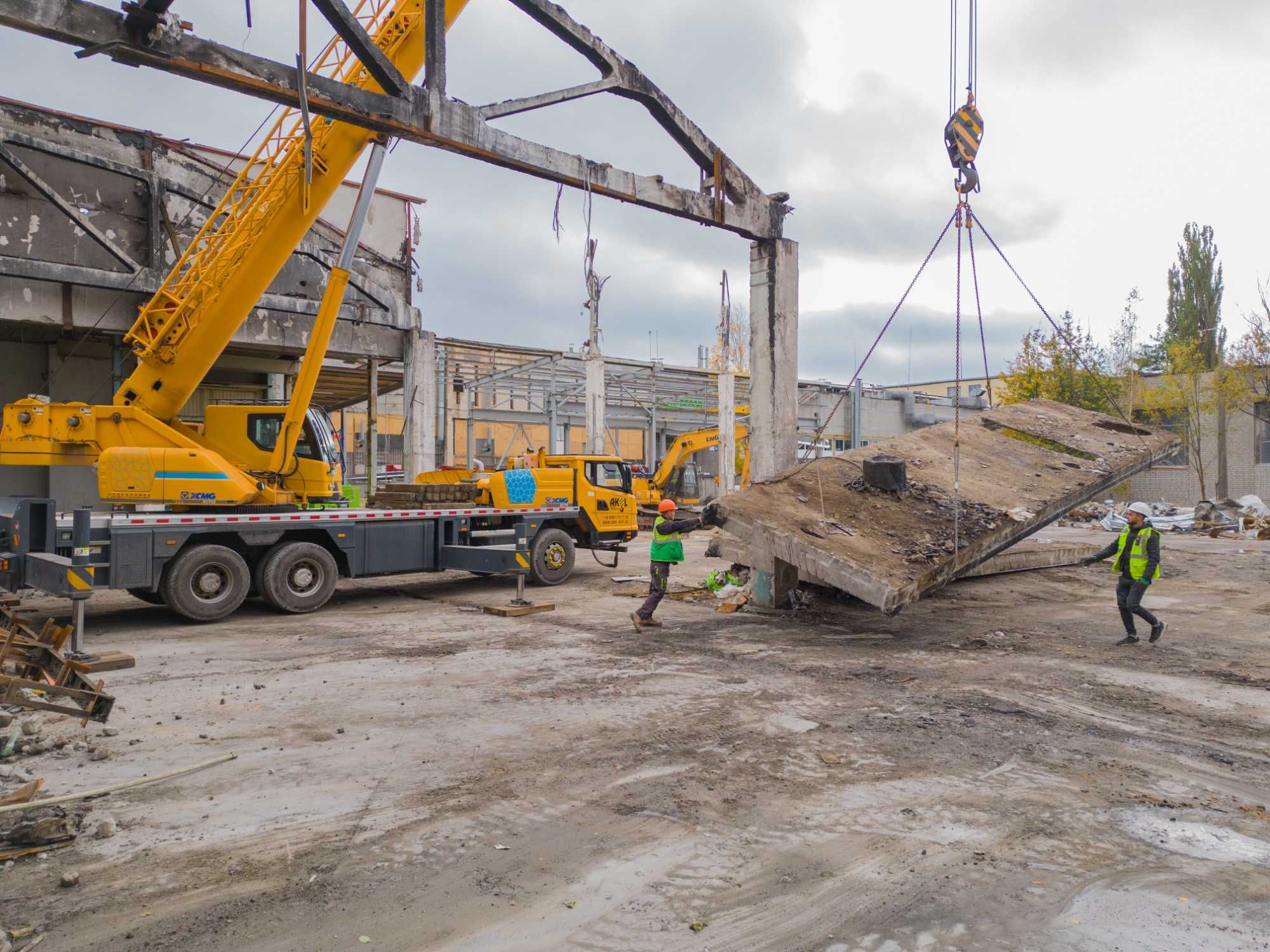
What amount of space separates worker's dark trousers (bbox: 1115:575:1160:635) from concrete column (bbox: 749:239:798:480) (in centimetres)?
413

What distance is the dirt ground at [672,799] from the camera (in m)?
3.35

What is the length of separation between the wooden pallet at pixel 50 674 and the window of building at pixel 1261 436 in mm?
32488

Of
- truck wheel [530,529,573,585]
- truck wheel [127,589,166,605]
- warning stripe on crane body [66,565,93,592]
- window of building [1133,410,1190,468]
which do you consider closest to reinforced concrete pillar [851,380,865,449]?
window of building [1133,410,1190,468]

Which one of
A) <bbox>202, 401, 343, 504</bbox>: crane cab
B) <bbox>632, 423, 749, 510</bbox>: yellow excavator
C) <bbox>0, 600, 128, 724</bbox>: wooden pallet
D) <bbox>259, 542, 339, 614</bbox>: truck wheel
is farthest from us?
<bbox>632, 423, 749, 510</bbox>: yellow excavator

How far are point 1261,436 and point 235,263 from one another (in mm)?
31206

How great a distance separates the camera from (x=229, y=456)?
11539 millimetres

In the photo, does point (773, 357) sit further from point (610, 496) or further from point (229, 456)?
point (229, 456)

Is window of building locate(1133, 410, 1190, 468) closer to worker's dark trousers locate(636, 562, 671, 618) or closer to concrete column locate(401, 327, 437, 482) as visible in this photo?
concrete column locate(401, 327, 437, 482)

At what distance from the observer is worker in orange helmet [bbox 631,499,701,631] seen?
9.78m

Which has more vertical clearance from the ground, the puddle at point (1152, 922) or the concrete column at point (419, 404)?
the concrete column at point (419, 404)

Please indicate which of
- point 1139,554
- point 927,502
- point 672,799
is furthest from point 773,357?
point 672,799

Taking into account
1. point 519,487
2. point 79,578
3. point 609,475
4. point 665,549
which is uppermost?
point 609,475

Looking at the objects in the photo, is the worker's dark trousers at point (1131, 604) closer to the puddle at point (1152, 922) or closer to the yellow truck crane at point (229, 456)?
the puddle at point (1152, 922)

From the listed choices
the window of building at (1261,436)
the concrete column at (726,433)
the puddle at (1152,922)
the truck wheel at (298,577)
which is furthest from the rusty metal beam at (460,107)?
the window of building at (1261,436)
